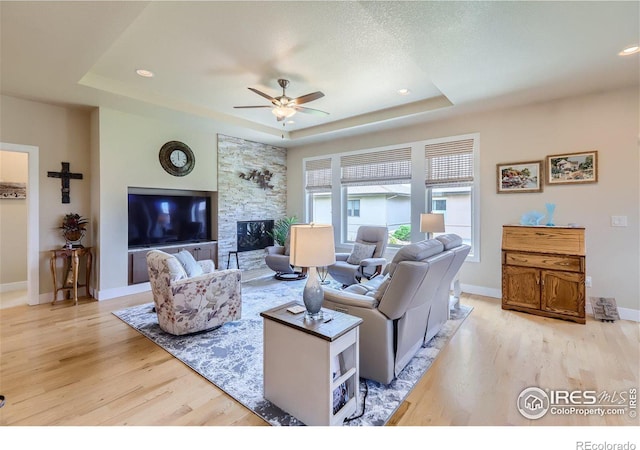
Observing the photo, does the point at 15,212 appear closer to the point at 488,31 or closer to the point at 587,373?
the point at 488,31

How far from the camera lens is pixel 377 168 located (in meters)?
5.71

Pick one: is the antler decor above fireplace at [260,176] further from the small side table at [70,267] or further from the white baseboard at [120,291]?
the small side table at [70,267]

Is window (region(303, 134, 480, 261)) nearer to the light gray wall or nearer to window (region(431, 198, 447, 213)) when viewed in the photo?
window (region(431, 198, 447, 213))

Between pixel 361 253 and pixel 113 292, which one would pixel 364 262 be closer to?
pixel 361 253

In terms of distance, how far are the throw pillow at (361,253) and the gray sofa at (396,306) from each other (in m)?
2.38

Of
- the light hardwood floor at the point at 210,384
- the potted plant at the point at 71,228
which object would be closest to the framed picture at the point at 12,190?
the potted plant at the point at 71,228

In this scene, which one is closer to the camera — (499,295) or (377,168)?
(499,295)

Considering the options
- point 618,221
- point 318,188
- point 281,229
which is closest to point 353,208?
point 318,188

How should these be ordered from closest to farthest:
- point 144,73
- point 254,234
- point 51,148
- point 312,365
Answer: point 312,365
point 144,73
point 51,148
point 254,234

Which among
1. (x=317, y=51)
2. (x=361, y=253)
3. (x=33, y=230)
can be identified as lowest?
(x=361, y=253)

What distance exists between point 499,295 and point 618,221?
165cm

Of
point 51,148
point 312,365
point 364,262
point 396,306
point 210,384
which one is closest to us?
point 312,365

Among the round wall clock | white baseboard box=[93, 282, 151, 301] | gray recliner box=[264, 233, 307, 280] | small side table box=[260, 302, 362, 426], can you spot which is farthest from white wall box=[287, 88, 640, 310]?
white baseboard box=[93, 282, 151, 301]

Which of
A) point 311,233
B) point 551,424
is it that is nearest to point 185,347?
point 311,233
